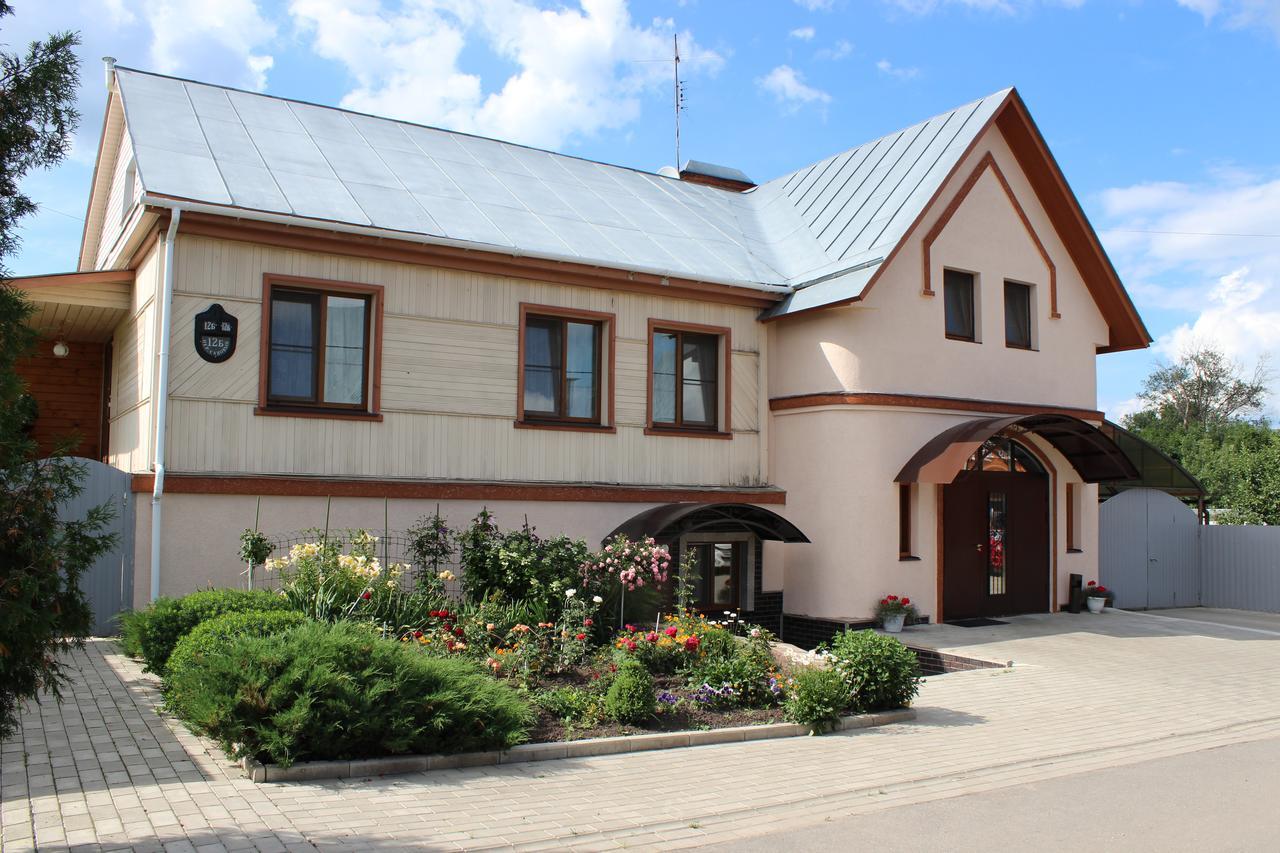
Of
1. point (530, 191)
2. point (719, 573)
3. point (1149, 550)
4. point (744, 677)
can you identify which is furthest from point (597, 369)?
point (1149, 550)

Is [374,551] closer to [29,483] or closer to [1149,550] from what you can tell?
[29,483]

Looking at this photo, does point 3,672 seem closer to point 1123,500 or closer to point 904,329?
point 904,329

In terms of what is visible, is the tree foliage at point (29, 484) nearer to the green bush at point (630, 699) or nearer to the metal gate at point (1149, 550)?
the green bush at point (630, 699)

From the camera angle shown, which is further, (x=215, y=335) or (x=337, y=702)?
(x=215, y=335)

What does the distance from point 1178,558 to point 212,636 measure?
19578 mm

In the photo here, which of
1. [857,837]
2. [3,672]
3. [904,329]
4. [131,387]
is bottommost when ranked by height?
A: [857,837]

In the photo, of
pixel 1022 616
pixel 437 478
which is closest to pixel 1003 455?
pixel 1022 616

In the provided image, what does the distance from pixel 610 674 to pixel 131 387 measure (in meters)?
8.15

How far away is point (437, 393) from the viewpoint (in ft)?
45.6

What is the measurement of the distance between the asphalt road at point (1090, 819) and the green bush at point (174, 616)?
230 inches

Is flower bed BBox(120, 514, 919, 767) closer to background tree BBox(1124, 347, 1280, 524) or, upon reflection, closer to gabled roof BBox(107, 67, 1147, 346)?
gabled roof BBox(107, 67, 1147, 346)

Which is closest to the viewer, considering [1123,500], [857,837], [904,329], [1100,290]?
[857,837]

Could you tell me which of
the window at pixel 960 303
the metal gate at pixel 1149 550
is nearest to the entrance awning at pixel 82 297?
the window at pixel 960 303

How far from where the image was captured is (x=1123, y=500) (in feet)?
69.5
